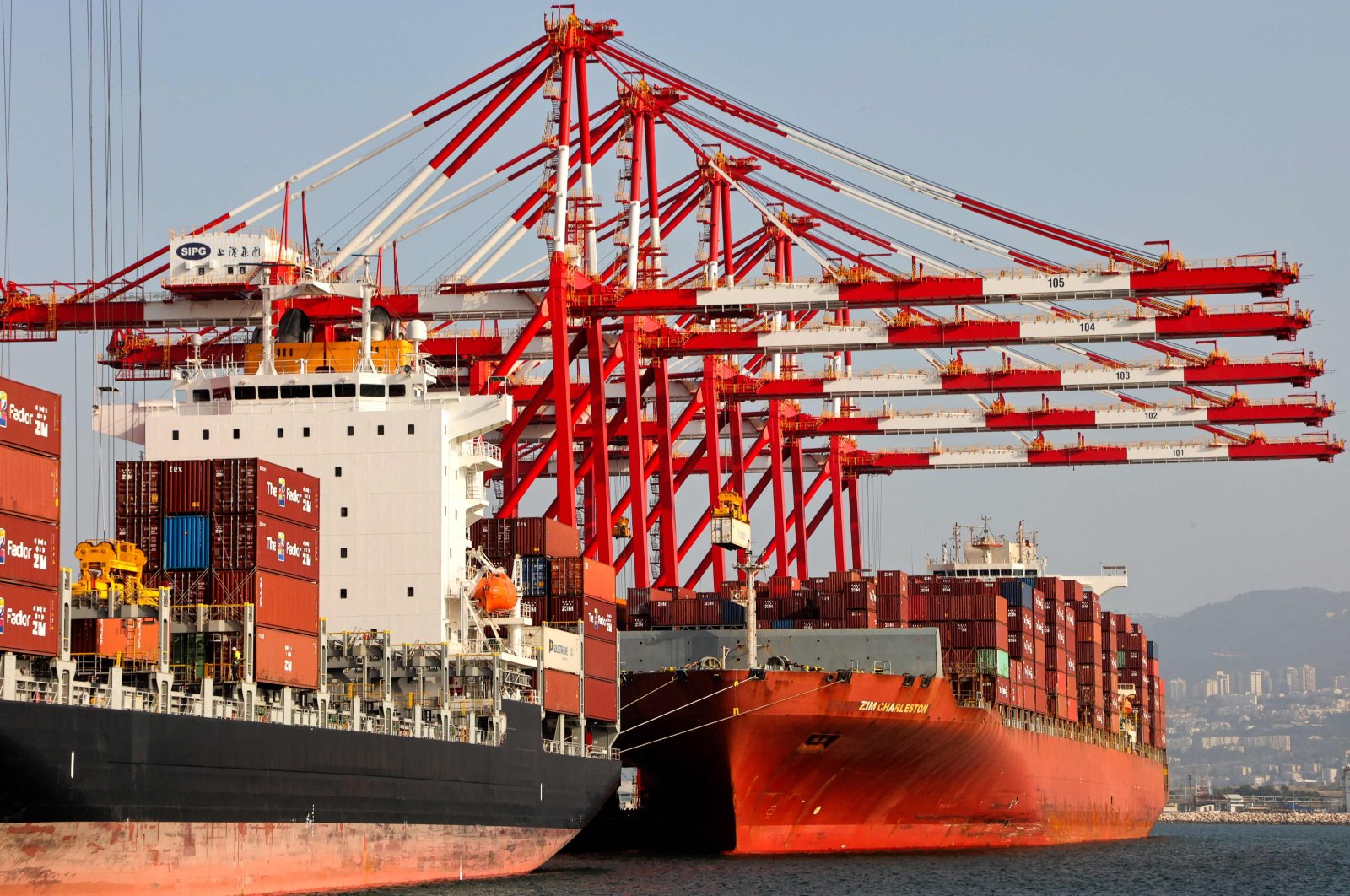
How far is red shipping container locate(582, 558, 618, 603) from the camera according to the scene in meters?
39.0

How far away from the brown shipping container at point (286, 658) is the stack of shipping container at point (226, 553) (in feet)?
0.04

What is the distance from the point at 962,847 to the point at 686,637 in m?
10.4

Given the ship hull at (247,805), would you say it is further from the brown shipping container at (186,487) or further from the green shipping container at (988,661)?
the green shipping container at (988,661)

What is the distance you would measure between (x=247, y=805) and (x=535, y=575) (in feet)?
40.2

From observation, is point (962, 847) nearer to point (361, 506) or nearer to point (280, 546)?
point (361, 506)

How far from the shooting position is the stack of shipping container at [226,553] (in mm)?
28219

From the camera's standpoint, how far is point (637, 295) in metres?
45.2

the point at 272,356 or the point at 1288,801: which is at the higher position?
the point at 272,356

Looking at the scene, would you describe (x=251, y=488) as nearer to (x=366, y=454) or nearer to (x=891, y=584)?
(x=366, y=454)

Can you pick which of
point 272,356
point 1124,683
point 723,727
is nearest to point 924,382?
point 723,727

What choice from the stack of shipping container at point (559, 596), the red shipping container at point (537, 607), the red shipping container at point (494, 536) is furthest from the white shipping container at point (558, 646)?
the red shipping container at point (494, 536)

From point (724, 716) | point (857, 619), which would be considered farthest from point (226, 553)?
point (857, 619)

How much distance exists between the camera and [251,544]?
93.8ft

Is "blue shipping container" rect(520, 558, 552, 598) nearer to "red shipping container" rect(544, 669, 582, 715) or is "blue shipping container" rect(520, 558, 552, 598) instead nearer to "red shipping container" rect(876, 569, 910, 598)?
"red shipping container" rect(544, 669, 582, 715)
